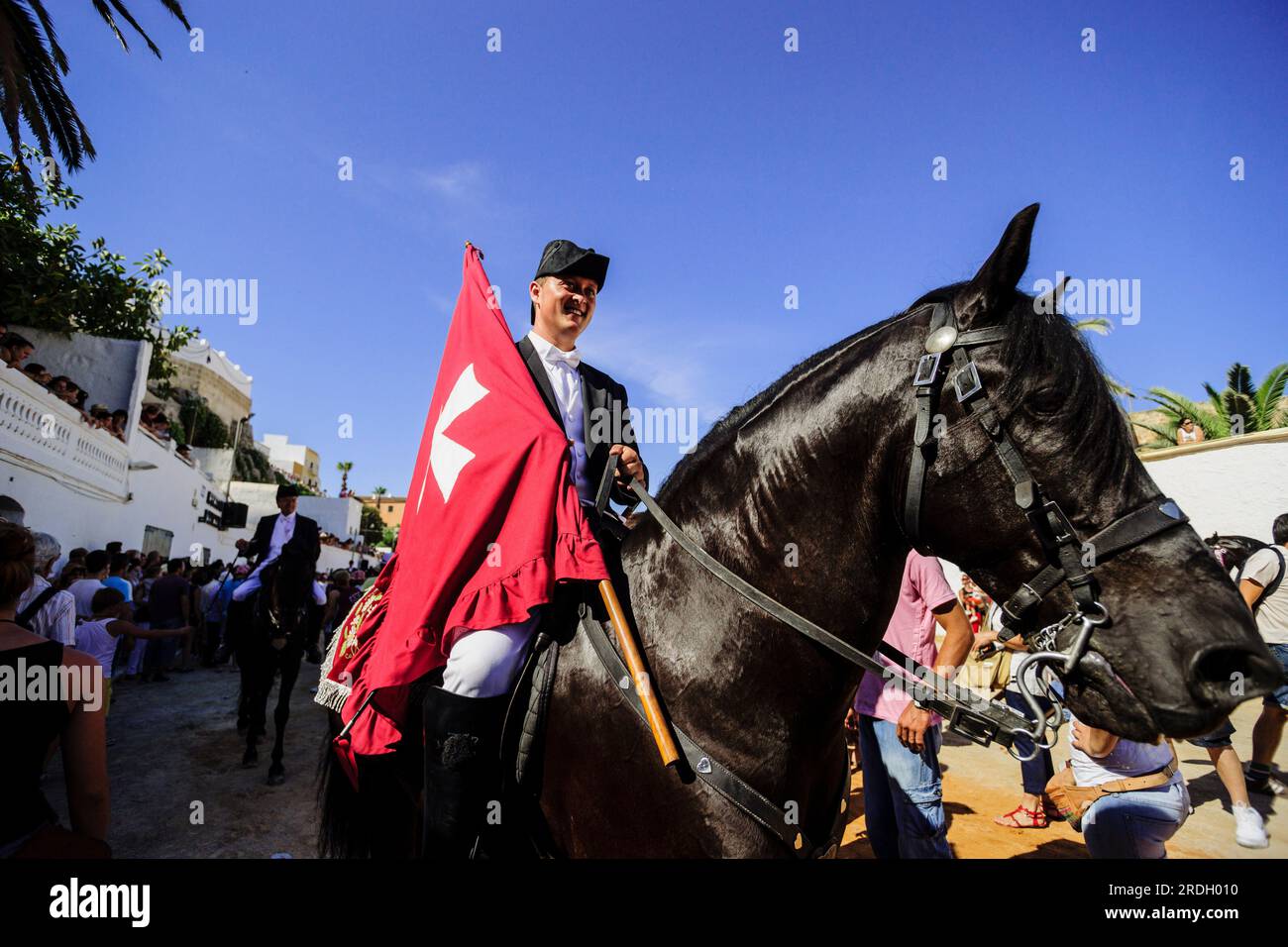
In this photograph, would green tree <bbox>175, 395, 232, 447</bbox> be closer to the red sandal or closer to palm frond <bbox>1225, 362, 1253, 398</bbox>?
the red sandal

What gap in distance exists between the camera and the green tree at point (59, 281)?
15742mm

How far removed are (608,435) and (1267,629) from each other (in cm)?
723

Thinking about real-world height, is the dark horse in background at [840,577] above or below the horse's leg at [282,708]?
above

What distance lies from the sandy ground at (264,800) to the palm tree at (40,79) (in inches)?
346

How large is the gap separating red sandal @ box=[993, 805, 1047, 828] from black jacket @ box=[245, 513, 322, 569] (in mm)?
7458

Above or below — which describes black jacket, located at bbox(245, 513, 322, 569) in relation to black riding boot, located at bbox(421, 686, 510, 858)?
above

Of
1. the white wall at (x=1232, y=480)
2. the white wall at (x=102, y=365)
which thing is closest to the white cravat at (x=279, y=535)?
the white wall at (x=102, y=365)

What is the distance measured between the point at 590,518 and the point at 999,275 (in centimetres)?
149

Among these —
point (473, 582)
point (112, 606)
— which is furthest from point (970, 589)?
point (112, 606)

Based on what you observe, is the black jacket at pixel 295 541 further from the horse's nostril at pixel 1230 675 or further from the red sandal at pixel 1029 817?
the horse's nostril at pixel 1230 675

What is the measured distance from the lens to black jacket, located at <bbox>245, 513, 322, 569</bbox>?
24.2ft

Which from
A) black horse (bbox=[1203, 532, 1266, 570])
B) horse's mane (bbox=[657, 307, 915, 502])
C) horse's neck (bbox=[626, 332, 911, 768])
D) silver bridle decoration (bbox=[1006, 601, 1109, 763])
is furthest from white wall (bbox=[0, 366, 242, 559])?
black horse (bbox=[1203, 532, 1266, 570])

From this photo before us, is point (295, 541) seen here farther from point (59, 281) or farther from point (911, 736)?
point (59, 281)
